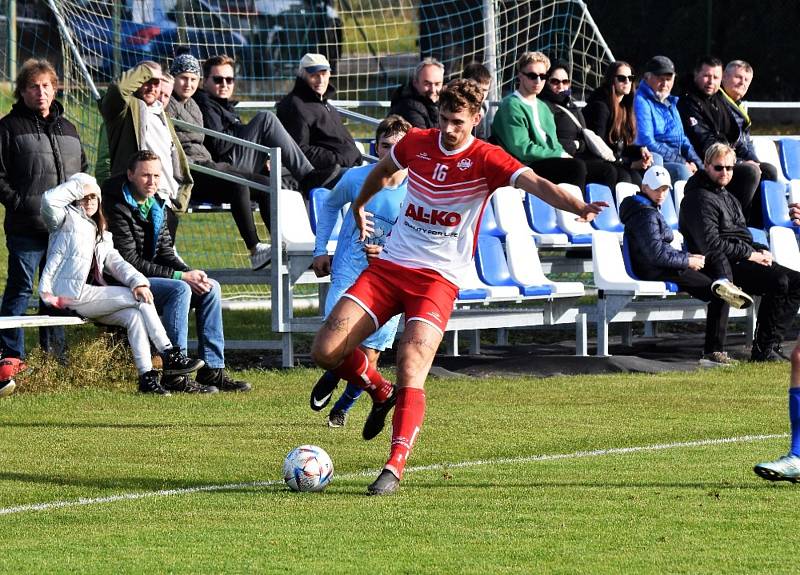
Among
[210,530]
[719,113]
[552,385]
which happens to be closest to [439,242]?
[210,530]

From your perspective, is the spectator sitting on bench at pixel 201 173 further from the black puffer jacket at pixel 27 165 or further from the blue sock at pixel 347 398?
the blue sock at pixel 347 398

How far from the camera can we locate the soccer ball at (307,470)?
23.8 ft

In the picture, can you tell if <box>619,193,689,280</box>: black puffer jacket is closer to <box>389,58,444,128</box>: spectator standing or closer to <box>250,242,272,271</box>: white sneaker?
<box>389,58,444,128</box>: spectator standing

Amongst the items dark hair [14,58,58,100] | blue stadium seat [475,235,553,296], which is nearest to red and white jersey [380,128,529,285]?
dark hair [14,58,58,100]

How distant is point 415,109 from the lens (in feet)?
48.3

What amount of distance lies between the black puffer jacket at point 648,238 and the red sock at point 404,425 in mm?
6070

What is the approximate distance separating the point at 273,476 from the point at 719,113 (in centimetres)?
980

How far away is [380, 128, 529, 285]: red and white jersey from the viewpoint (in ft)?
24.8

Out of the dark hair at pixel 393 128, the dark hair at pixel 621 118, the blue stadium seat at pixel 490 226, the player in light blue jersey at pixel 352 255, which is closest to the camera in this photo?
the dark hair at pixel 393 128

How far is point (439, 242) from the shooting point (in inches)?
304

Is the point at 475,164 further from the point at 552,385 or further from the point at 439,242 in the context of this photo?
the point at 552,385

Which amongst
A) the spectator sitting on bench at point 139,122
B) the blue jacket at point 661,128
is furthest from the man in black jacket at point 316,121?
→ the blue jacket at point 661,128

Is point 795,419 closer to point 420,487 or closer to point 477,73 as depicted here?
point 420,487

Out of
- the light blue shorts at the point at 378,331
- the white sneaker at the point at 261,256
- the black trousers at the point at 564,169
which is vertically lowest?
the white sneaker at the point at 261,256
